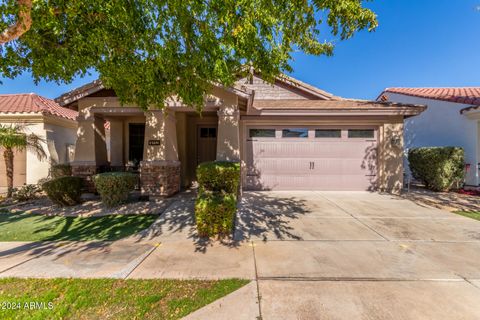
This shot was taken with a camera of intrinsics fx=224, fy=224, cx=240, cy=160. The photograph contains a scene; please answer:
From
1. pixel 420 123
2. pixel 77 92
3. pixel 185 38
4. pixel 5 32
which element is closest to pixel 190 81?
pixel 185 38

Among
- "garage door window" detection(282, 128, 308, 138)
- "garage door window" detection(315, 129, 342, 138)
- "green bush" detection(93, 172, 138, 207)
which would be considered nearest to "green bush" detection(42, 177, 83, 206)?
"green bush" detection(93, 172, 138, 207)

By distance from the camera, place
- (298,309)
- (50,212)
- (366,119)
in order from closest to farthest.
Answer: (298,309), (50,212), (366,119)

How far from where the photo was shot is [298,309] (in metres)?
2.51

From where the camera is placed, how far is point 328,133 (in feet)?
30.3

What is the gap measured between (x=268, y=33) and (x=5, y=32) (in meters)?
4.30

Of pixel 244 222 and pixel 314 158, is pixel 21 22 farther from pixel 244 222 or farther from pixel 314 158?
pixel 314 158

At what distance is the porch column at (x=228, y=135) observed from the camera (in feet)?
24.0

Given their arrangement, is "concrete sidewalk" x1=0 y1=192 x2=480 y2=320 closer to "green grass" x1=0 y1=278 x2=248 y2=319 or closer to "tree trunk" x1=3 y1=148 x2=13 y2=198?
"green grass" x1=0 y1=278 x2=248 y2=319

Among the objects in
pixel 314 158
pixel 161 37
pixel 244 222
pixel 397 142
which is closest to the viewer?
pixel 161 37

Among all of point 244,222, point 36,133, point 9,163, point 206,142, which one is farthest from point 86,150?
point 244,222

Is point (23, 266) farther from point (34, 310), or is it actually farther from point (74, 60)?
point (74, 60)

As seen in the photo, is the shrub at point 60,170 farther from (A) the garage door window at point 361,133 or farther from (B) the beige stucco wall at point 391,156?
(B) the beige stucco wall at point 391,156

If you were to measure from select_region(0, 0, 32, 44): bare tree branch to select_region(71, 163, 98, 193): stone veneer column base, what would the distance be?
4.86 meters

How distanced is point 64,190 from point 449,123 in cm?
1539
